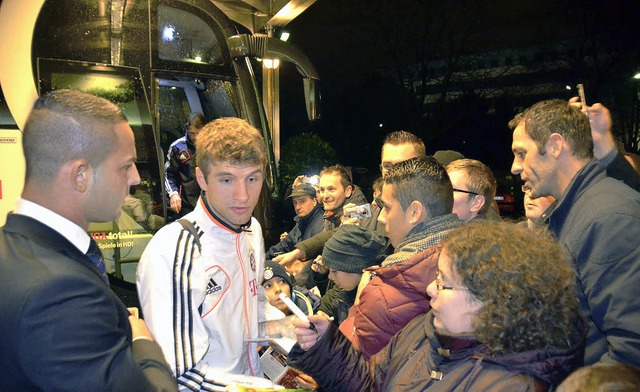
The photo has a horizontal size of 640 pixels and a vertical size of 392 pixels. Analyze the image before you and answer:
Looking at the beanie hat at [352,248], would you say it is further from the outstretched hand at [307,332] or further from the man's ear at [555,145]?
the man's ear at [555,145]

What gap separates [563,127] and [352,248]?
1.53m

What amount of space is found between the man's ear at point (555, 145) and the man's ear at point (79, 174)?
7.46 feet

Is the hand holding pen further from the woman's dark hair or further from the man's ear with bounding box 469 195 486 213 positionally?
the man's ear with bounding box 469 195 486 213

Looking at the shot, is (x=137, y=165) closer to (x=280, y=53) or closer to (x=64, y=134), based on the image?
(x=280, y=53)

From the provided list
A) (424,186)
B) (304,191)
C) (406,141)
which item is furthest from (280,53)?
(424,186)

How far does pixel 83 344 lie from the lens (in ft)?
4.71

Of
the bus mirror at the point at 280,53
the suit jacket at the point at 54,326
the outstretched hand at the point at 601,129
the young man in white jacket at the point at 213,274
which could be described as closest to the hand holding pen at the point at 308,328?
the young man in white jacket at the point at 213,274

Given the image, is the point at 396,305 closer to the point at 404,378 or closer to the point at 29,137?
the point at 404,378

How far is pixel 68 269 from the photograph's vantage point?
147 cm

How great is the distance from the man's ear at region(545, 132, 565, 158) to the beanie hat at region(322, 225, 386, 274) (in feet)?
4.26

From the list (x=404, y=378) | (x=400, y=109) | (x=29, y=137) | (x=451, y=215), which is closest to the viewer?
(x=29, y=137)

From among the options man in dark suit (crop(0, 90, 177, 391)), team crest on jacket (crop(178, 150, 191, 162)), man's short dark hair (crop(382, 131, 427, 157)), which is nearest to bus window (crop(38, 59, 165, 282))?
team crest on jacket (crop(178, 150, 191, 162))

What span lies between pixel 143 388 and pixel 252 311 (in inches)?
39.9

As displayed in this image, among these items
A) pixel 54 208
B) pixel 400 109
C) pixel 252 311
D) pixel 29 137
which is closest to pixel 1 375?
pixel 54 208
